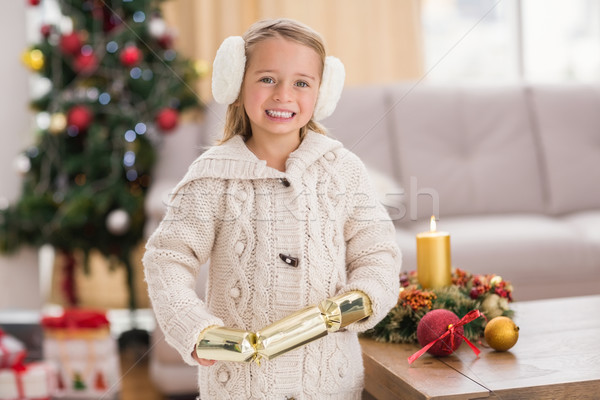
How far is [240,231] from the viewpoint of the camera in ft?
3.06

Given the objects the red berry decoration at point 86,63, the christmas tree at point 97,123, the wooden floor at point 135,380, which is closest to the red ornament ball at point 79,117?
the christmas tree at point 97,123

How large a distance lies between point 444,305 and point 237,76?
515 millimetres

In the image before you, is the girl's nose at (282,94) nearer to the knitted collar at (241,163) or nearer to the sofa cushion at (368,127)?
the knitted collar at (241,163)

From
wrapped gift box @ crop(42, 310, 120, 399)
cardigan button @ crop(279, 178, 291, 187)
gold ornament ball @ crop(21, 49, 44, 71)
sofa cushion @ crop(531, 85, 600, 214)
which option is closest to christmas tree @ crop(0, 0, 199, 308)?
gold ornament ball @ crop(21, 49, 44, 71)

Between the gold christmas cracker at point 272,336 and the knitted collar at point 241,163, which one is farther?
the knitted collar at point 241,163

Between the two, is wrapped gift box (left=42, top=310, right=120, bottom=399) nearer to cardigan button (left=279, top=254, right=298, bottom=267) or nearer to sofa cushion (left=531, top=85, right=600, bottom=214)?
cardigan button (left=279, top=254, right=298, bottom=267)

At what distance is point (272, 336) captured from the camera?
823mm

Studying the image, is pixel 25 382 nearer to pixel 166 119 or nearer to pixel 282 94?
pixel 166 119

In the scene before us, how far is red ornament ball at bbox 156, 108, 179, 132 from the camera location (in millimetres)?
2412

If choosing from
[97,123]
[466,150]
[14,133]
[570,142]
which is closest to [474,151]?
[466,150]

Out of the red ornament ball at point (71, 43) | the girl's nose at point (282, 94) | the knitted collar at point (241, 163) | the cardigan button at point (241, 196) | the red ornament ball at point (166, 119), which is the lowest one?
the cardigan button at point (241, 196)

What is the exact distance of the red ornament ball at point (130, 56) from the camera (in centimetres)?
241

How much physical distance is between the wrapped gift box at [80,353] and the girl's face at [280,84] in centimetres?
133

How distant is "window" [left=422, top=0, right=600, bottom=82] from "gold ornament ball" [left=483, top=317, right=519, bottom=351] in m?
2.38
